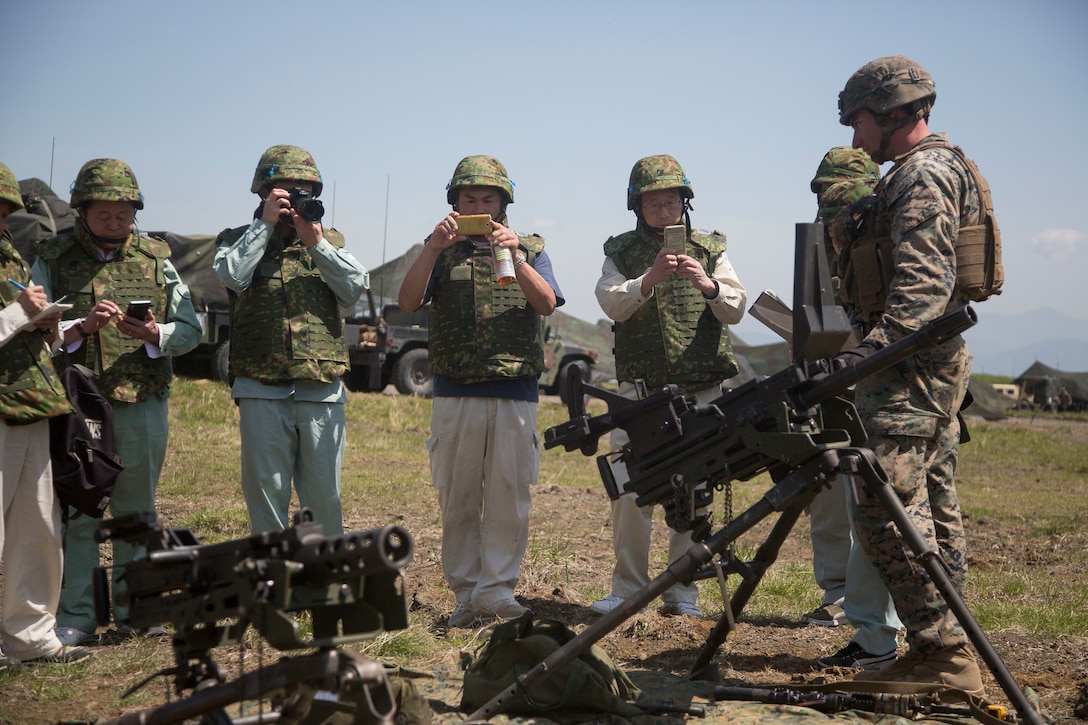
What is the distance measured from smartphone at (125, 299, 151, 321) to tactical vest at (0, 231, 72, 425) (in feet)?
1.63

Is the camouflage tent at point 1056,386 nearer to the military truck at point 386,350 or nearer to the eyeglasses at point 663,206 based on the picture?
the military truck at point 386,350

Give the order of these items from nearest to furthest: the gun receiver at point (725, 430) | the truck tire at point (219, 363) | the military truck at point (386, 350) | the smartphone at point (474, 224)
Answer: the gun receiver at point (725, 430) < the smartphone at point (474, 224) < the truck tire at point (219, 363) < the military truck at point (386, 350)

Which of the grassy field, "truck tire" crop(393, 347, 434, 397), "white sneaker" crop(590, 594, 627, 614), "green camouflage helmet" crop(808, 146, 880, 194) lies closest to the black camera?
the grassy field

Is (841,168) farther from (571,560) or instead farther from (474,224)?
(571,560)

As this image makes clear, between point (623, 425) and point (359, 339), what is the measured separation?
15.0 meters

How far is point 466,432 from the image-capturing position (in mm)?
5914

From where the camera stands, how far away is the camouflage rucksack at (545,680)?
413cm

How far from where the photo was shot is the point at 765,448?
4039mm

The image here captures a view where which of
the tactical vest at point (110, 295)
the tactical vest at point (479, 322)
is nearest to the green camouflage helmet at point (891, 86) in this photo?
the tactical vest at point (479, 322)

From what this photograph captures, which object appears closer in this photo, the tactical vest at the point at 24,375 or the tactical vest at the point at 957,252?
the tactical vest at the point at 957,252

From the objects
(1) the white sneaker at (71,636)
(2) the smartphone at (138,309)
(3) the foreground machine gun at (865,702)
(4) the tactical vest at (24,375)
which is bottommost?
(1) the white sneaker at (71,636)

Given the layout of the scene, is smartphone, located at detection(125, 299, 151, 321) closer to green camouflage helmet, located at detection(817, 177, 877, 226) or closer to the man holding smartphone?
the man holding smartphone

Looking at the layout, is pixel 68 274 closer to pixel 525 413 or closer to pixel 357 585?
pixel 525 413

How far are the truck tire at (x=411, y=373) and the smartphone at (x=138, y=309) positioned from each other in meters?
13.7
